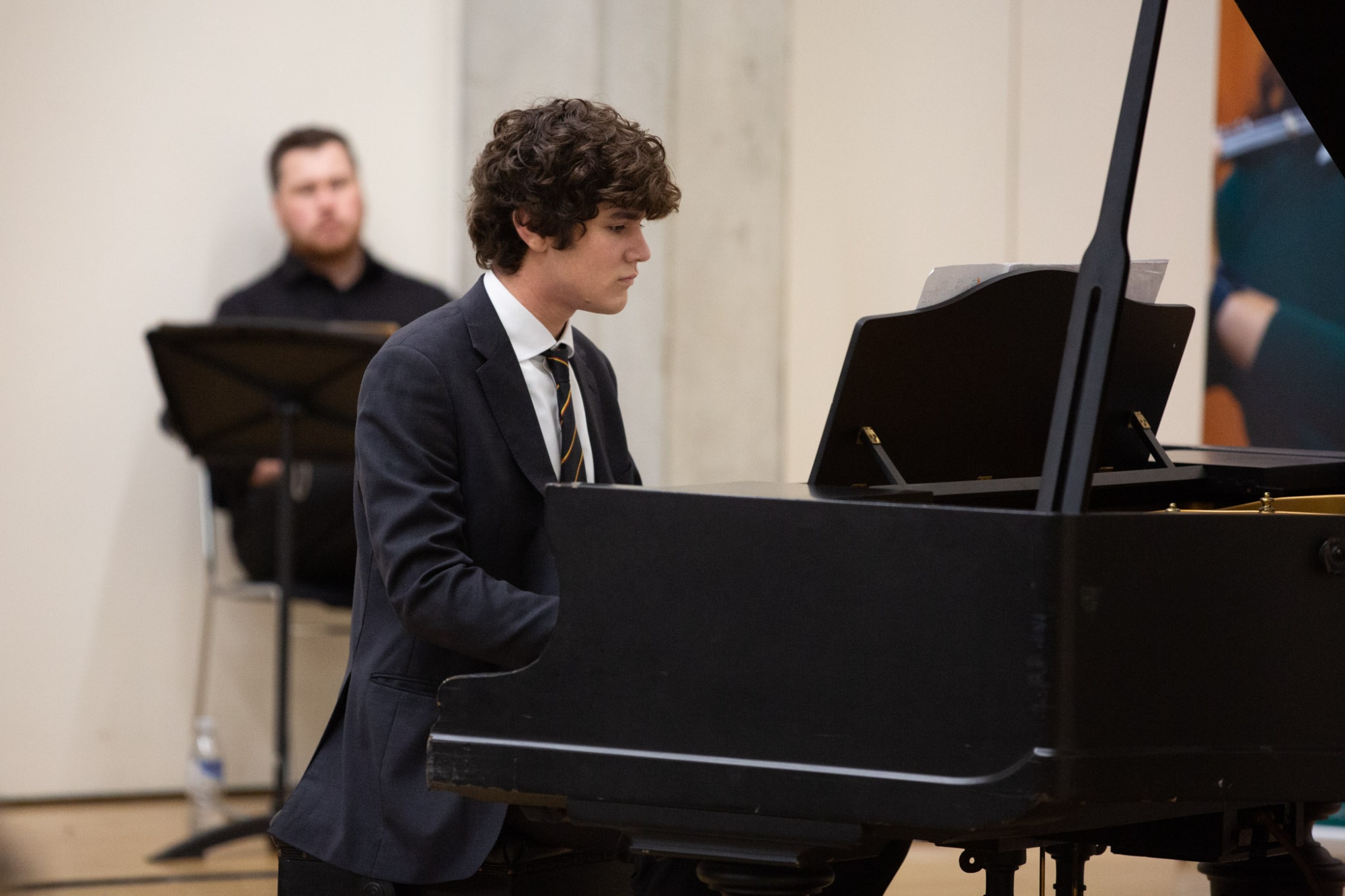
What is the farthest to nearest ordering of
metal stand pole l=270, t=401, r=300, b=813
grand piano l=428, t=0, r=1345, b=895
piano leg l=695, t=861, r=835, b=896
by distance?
metal stand pole l=270, t=401, r=300, b=813, piano leg l=695, t=861, r=835, b=896, grand piano l=428, t=0, r=1345, b=895

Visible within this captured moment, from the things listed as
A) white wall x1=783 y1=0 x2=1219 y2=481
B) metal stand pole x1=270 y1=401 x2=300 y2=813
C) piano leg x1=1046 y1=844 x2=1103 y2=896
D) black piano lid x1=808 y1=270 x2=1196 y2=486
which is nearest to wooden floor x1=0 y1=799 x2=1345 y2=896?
metal stand pole x1=270 y1=401 x2=300 y2=813

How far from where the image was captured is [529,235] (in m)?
2.03

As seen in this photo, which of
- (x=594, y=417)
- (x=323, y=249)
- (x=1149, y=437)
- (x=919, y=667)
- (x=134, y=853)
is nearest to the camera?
(x=919, y=667)

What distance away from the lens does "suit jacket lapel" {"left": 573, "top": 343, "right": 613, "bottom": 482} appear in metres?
2.17

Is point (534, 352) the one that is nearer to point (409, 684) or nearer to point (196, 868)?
point (409, 684)

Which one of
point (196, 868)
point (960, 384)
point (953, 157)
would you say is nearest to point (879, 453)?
point (960, 384)

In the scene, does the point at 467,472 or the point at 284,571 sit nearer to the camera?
the point at 467,472

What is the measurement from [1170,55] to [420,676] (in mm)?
2932

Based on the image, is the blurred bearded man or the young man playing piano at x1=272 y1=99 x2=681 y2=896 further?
the blurred bearded man

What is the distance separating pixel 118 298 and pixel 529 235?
115 inches

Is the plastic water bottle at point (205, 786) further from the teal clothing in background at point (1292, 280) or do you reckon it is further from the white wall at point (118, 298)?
the teal clothing in background at point (1292, 280)

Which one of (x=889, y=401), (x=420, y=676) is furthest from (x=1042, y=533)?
(x=420, y=676)

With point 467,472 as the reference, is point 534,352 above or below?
above

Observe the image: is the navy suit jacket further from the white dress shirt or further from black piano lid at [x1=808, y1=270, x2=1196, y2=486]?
black piano lid at [x1=808, y1=270, x2=1196, y2=486]
